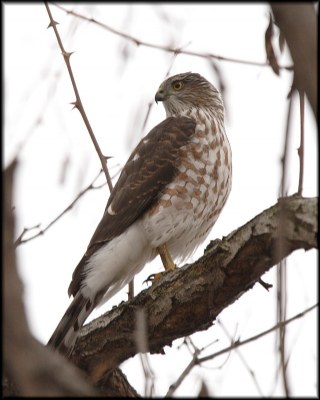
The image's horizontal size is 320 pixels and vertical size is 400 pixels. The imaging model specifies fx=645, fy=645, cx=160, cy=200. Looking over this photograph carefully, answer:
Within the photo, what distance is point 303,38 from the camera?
1.05m

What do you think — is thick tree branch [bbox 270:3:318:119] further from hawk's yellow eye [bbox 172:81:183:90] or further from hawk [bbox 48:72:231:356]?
hawk's yellow eye [bbox 172:81:183:90]

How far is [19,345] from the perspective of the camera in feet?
3.34

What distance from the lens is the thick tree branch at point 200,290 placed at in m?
2.94

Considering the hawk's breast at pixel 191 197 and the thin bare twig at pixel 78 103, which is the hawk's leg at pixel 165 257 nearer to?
the hawk's breast at pixel 191 197

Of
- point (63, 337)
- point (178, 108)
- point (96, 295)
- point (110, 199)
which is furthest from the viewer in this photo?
point (178, 108)

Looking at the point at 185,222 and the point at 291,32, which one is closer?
the point at 291,32

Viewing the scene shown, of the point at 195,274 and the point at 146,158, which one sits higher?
the point at 146,158

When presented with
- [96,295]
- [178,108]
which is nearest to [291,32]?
[96,295]

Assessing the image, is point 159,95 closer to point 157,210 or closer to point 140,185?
point 140,185

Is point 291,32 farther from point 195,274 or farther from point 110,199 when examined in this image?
point 110,199

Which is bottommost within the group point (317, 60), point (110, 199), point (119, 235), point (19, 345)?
point (19, 345)

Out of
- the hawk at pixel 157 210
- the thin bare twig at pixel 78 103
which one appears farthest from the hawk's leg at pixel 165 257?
the thin bare twig at pixel 78 103

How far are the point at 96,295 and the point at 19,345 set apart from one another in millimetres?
3522

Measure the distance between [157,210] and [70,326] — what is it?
109cm
